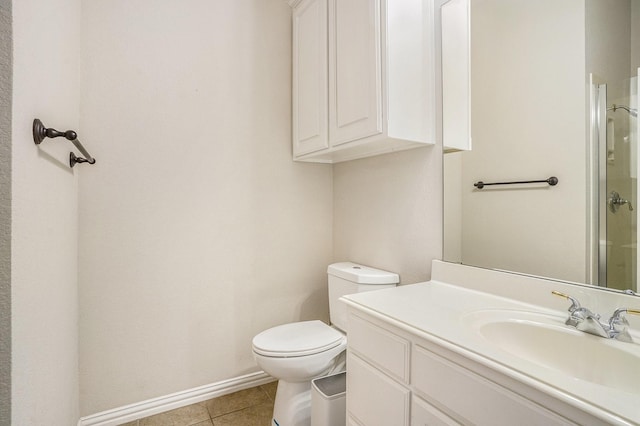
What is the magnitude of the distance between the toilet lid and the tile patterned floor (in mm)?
490

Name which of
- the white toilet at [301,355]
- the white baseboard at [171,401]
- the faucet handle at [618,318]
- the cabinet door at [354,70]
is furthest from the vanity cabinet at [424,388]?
the white baseboard at [171,401]

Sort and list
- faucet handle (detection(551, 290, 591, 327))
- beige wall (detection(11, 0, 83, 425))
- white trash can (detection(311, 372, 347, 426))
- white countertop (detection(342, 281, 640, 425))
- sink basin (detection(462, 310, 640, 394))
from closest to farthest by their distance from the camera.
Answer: white countertop (detection(342, 281, 640, 425)) < beige wall (detection(11, 0, 83, 425)) < sink basin (detection(462, 310, 640, 394)) < faucet handle (detection(551, 290, 591, 327)) < white trash can (detection(311, 372, 347, 426))

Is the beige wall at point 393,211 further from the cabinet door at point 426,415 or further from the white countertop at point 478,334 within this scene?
the cabinet door at point 426,415

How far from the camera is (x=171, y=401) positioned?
5.63 feet

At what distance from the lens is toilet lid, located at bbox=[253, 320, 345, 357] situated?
1407 mm

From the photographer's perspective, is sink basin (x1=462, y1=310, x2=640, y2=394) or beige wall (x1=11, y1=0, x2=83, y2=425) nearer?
beige wall (x1=11, y1=0, x2=83, y2=425)

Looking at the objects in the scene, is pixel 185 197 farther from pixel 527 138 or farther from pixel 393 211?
pixel 527 138

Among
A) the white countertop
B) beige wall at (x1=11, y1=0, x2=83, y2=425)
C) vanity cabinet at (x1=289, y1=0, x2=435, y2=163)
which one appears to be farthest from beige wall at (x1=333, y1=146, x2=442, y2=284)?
beige wall at (x1=11, y1=0, x2=83, y2=425)

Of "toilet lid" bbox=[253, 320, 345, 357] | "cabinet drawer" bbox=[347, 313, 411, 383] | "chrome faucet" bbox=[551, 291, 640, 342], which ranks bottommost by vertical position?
"toilet lid" bbox=[253, 320, 345, 357]

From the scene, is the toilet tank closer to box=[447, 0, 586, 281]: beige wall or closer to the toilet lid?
the toilet lid

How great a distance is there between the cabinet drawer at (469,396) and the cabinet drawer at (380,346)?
4cm

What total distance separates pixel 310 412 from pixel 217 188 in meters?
1.28

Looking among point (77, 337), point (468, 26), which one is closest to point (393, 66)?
point (468, 26)

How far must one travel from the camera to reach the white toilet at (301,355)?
4.60 ft
